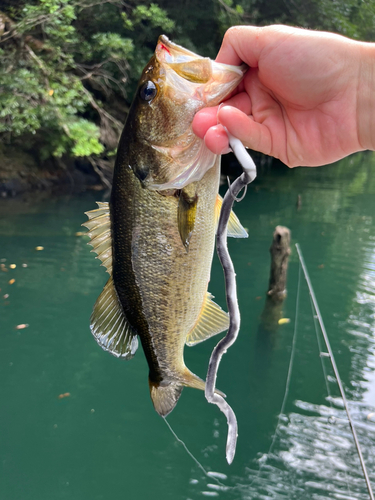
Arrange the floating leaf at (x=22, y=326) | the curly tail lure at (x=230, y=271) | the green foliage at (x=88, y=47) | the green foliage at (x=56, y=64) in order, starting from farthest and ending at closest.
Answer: the green foliage at (x=88, y=47) < the green foliage at (x=56, y=64) < the floating leaf at (x=22, y=326) < the curly tail lure at (x=230, y=271)

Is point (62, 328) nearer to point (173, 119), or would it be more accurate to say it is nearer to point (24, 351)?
point (24, 351)

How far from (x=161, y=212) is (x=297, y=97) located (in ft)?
2.20

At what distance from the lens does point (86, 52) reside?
14.3m

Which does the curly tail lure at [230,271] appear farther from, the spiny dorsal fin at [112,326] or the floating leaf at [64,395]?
the floating leaf at [64,395]

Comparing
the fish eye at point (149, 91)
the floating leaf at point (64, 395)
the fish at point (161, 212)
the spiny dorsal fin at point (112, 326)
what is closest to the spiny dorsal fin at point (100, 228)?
the fish at point (161, 212)

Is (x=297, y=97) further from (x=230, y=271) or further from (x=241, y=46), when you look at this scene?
(x=230, y=271)

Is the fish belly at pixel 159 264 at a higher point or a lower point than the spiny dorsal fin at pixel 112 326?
higher

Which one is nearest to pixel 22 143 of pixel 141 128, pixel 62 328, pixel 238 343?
pixel 62 328

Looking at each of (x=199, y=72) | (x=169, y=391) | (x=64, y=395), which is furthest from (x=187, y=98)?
(x=64, y=395)

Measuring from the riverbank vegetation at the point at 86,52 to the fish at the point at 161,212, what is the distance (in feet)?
37.7

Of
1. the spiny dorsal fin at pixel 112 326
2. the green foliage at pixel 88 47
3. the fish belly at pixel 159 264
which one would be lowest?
Answer: the spiny dorsal fin at pixel 112 326

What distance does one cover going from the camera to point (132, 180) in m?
1.51

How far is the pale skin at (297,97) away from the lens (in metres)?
1.48

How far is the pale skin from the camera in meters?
1.48
